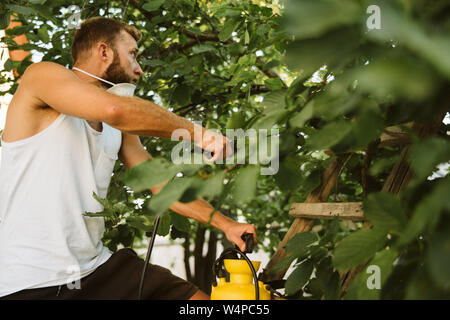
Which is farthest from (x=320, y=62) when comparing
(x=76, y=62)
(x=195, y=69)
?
(x=195, y=69)

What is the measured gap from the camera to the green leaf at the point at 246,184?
27.0 inches

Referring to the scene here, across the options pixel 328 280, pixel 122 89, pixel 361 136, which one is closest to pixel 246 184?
pixel 361 136

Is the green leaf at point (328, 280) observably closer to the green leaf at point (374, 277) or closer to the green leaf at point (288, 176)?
the green leaf at point (374, 277)

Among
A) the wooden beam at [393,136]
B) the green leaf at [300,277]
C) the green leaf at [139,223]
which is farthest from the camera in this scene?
the green leaf at [139,223]

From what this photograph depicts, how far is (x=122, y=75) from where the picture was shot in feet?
7.00

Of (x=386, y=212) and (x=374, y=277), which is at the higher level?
(x=386, y=212)

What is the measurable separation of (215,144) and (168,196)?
25.0 inches

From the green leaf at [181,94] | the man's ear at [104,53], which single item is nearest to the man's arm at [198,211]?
the man's ear at [104,53]

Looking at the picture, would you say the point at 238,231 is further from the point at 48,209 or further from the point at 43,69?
the point at 43,69

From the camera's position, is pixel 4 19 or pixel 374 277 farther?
pixel 4 19

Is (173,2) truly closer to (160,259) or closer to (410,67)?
(410,67)

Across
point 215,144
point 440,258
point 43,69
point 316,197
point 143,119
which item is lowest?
point 440,258

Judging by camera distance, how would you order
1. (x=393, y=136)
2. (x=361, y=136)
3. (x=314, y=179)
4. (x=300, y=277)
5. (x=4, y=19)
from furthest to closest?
(x=4, y=19) → (x=393, y=136) → (x=314, y=179) → (x=300, y=277) → (x=361, y=136)

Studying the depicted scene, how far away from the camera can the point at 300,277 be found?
118cm
